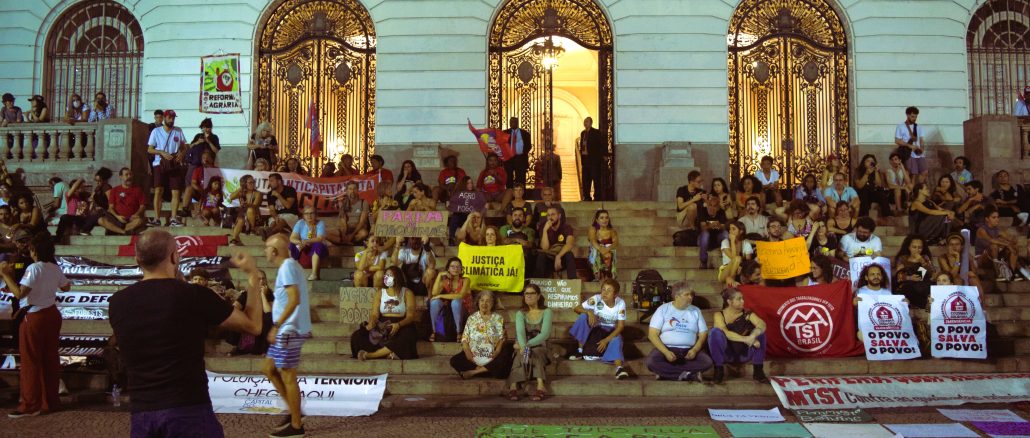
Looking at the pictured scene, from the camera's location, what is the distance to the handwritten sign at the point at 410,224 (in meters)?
12.2

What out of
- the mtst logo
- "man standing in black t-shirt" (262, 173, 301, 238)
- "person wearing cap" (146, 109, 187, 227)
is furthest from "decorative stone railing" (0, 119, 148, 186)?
the mtst logo

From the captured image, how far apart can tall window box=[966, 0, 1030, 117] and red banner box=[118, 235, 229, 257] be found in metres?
17.0

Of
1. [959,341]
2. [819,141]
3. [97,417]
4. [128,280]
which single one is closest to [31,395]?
[97,417]

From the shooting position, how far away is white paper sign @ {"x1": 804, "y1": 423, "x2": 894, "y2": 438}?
7.56 metres

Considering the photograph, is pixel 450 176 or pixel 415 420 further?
pixel 450 176

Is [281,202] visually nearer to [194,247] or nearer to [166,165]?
[194,247]

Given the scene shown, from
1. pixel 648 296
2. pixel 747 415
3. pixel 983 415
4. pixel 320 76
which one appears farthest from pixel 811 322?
pixel 320 76

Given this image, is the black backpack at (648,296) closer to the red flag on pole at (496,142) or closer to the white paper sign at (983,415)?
the white paper sign at (983,415)

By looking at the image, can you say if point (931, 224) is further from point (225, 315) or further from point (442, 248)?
point (225, 315)

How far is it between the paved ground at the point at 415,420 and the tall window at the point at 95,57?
13.5 meters

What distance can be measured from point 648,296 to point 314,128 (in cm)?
1080

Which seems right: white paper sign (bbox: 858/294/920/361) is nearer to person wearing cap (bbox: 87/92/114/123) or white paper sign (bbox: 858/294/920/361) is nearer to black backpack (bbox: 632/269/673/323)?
black backpack (bbox: 632/269/673/323)

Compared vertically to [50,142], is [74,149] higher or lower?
lower

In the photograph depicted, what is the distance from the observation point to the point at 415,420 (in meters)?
8.27
